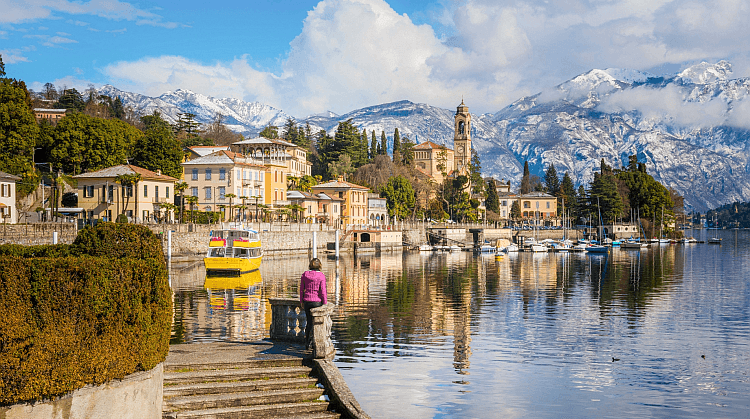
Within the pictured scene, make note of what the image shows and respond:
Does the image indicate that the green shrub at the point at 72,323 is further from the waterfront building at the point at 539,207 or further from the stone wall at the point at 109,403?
the waterfront building at the point at 539,207

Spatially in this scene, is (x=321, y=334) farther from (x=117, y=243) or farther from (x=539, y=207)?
(x=539, y=207)

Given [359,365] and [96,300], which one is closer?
[96,300]

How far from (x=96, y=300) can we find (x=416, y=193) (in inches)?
5862

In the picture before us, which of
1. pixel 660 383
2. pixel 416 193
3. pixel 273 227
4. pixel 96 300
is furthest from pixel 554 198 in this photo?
pixel 96 300

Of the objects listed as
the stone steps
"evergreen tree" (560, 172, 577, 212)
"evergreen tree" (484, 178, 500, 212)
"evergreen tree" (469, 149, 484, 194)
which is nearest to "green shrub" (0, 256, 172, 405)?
the stone steps

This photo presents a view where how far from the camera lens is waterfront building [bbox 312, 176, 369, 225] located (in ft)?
411

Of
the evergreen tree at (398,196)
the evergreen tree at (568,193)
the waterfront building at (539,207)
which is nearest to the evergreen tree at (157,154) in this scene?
the evergreen tree at (398,196)

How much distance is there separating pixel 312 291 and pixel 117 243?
16.3ft

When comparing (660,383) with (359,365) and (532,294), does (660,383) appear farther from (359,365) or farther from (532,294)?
(532,294)

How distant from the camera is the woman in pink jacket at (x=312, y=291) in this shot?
57.0 feet

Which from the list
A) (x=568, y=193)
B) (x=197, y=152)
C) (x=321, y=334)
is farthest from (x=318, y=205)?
(x=321, y=334)

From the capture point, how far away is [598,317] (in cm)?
3919

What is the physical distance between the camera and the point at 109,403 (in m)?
12.0

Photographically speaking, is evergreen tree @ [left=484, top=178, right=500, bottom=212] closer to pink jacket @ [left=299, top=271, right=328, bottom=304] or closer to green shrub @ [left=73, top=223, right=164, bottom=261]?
pink jacket @ [left=299, top=271, right=328, bottom=304]
